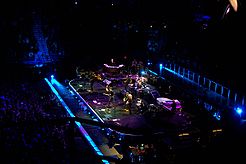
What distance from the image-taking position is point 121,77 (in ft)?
44.2

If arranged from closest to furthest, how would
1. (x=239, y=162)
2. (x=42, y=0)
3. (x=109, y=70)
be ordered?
(x=239, y=162) → (x=109, y=70) → (x=42, y=0)

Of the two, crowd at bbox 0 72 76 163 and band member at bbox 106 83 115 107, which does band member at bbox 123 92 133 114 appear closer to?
band member at bbox 106 83 115 107

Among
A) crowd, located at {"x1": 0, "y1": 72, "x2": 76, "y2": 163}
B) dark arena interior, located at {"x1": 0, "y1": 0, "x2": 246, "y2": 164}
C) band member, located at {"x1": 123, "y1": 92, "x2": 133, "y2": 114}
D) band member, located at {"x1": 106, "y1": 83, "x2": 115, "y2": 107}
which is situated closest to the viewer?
crowd, located at {"x1": 0, "y1": 72, "x2": 76, "y2": 163}

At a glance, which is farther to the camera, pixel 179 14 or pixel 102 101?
pixel 179 14

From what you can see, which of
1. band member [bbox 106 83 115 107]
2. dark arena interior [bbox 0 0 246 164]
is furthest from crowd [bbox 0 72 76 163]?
band member [bbox 106 83 115 107]

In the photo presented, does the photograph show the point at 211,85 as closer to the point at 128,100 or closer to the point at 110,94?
the point at 128,100

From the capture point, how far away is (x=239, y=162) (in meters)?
3.73

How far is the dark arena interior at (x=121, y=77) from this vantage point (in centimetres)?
535

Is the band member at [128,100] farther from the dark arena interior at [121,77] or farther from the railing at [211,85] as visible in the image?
the railing at [211,85]

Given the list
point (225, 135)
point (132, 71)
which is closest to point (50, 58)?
point (132, 71)

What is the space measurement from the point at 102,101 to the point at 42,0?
8.18 metres

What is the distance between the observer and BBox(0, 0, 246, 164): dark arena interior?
5352 mm

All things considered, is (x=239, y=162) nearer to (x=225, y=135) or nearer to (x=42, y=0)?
(x=225, y=135)

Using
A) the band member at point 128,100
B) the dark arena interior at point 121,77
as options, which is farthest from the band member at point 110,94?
the band member at point 128,100
